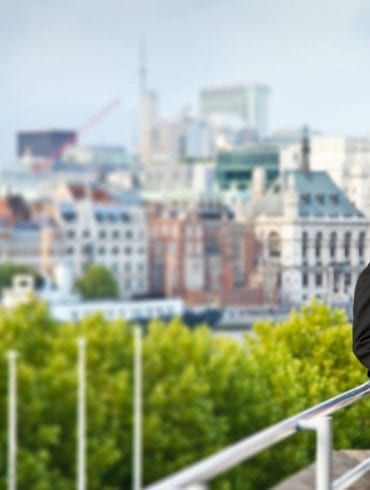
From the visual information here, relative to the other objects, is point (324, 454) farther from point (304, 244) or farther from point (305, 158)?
point (305, 158)

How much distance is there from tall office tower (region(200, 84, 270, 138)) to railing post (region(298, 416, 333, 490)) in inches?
798

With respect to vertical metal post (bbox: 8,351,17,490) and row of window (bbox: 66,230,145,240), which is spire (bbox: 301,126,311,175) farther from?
row of window (bbox: 66,230,145,240)

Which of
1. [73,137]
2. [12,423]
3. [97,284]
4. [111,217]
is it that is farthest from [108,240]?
[12,423]

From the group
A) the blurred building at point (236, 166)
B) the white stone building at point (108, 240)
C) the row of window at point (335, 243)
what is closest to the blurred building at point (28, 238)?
the white stone building at point (108, 240)

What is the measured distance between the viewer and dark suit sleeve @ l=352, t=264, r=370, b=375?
3.52 feet

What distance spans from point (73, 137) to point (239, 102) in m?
6.06

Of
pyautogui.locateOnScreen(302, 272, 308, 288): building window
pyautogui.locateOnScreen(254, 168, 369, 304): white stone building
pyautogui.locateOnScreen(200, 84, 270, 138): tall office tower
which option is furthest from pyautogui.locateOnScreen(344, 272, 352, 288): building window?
pyautogui.locateOnScreen(200, 84, 270, 138): tall office tower

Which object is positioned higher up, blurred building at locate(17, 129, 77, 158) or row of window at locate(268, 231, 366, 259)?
row of window at locate(268, 231, 366, 259)

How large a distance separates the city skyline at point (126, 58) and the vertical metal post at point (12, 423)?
10.6 meters

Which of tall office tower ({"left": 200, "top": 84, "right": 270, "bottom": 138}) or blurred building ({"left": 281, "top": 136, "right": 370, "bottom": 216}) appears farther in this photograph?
tall office tower ({"left": 200, "top": 84, "right": 270, "bottom": 138})

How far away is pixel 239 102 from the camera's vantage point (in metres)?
23.4

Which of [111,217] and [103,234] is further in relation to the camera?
[103,234]

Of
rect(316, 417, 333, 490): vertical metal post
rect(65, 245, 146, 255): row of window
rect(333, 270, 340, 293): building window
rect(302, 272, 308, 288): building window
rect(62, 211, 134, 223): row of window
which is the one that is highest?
rect(316, 417, 333, 490): vertical metal post

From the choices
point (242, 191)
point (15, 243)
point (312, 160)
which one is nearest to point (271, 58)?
point (15, 243)
